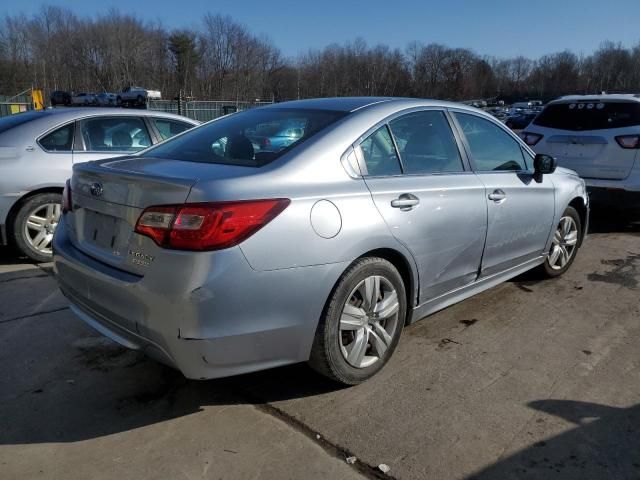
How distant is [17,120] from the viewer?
5539mm

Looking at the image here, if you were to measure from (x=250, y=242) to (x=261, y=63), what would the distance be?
9339 centimetres

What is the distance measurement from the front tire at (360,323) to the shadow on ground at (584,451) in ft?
2.79

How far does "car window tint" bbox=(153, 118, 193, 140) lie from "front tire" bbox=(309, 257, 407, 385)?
419 cm

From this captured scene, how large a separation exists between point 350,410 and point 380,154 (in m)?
1.42

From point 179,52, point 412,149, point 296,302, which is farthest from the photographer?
point 179,52

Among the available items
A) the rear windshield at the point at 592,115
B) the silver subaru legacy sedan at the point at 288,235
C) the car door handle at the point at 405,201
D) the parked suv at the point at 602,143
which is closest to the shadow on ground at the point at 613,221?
the parked suv at the point at 602,143

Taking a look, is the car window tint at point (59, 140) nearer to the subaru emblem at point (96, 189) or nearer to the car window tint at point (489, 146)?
the subaru emblem at point (96, 189)

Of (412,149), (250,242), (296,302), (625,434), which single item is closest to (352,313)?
(296,302)

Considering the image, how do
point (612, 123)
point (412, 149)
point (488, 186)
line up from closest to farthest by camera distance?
point (412, 149)
point (488, 186)
point (612, 123)

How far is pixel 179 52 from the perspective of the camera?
3366 inches

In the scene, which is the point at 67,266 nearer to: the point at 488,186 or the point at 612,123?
the point at 488,186

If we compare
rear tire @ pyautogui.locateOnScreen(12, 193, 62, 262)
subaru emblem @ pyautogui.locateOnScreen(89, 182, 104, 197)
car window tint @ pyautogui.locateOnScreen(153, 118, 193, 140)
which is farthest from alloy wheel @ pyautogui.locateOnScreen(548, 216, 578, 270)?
rear tire @ pyautogui.locateOnScreen(12, 193, 62, 262)

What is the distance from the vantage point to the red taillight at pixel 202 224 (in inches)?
93.0

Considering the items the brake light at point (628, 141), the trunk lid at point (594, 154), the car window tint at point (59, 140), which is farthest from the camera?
the trunk lid at point (594, 154)
